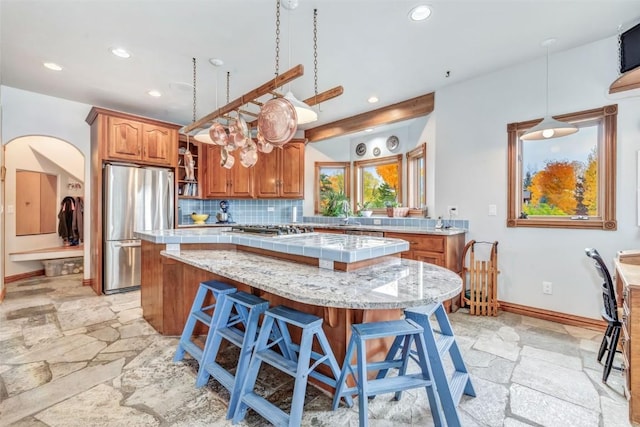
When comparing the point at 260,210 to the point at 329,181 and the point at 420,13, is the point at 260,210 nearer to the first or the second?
the point at 329,181

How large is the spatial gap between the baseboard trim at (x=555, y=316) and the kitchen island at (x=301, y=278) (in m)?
2.02

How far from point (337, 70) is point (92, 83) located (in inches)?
116

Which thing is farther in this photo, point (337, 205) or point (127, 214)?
point (337, 205)

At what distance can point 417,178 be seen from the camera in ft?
14.5

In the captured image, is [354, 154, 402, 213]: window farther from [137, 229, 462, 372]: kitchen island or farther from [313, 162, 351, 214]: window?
[137, 229, 462, 372]: kitchen island

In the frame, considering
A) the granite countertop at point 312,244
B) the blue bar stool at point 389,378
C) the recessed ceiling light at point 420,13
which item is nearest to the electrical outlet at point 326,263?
the granite countertop at point 312,244

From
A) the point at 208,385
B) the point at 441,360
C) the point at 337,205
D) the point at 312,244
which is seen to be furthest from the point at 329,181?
the point at 441,360

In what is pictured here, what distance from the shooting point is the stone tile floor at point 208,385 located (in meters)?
1.57

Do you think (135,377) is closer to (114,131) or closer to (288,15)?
(288,15)

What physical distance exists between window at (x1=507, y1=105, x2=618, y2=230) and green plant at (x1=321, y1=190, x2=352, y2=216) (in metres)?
2.44

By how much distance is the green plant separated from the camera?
16.3 feet

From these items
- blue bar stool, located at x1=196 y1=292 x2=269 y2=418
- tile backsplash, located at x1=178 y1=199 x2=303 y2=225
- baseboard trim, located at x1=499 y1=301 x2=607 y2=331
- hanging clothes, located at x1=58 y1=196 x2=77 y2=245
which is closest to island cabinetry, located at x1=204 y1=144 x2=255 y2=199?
tile backsplash, located at x1=178 y1=199 x2=303 y2=225

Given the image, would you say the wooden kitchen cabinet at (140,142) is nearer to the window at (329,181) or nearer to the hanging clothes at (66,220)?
the window at (329,181)

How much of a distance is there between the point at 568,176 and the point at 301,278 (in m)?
3.05
